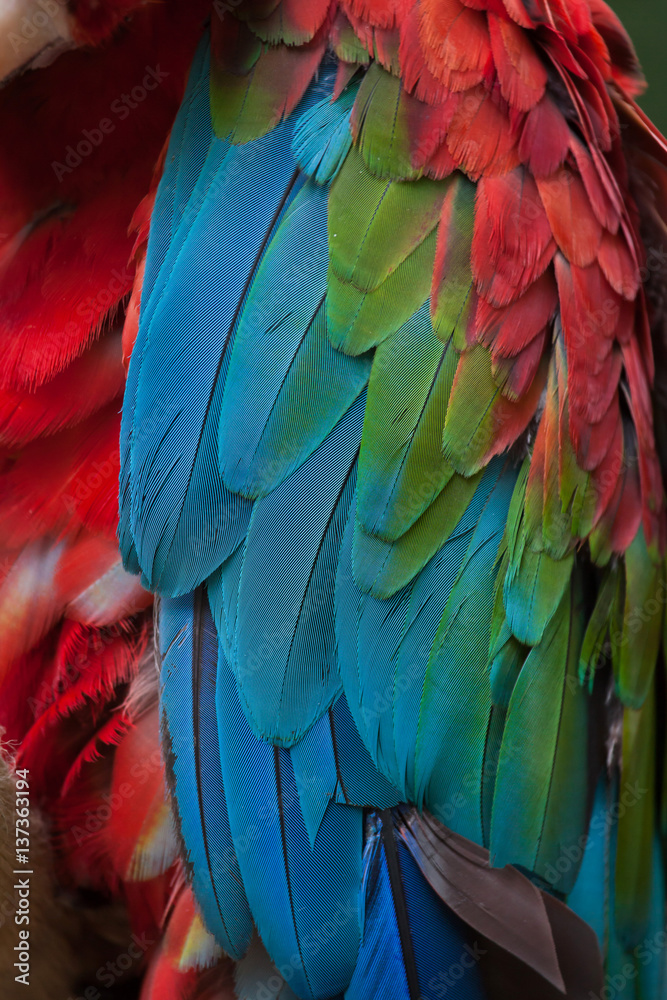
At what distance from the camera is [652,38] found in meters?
1.35

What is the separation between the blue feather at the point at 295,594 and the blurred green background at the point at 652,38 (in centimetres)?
98

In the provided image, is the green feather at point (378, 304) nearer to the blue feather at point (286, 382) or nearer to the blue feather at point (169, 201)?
the blue feather at point (286, 382)

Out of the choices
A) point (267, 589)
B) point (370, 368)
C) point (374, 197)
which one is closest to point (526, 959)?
point (267, 589)

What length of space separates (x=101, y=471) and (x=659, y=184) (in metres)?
0.53

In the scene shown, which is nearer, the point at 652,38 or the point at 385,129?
the point at 385,129

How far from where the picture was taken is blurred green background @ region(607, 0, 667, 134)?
4.37ft

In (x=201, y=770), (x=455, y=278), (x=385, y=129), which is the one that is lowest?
(x=201, y=770)

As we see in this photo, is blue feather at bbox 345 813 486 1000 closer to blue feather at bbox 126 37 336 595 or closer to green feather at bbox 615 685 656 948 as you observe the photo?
green feather at bbox 615 685 656 948

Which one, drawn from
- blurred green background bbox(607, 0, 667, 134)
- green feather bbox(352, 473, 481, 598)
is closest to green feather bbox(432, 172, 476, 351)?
green feather bbox(352, 473, 481, 598)

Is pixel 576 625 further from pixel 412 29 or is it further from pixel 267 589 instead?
pixel 412 29

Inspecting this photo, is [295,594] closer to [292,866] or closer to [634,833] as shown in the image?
[292,866]

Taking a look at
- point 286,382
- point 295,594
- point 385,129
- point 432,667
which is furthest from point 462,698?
point 385,129

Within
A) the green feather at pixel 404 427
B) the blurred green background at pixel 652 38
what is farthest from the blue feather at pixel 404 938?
the blurred green background at pixel 652 38

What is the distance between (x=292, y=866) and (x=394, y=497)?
0.26m
